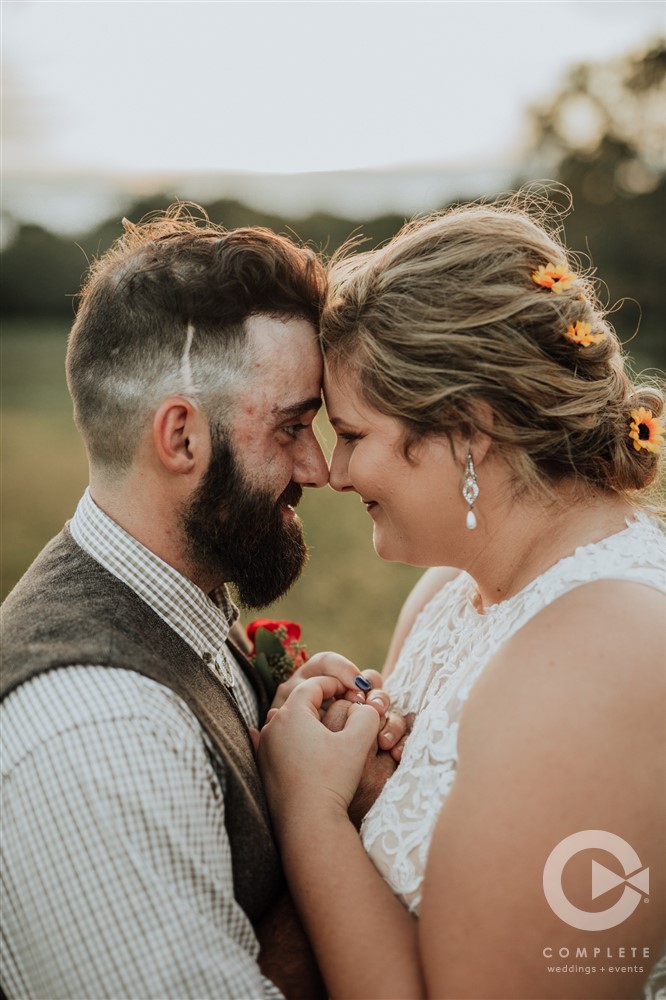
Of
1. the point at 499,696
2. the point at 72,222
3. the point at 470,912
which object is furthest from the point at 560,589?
the point at 72,222

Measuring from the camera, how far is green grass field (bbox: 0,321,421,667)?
10312mm

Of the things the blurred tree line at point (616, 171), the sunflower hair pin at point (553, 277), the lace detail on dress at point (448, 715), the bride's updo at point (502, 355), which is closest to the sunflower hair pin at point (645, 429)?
the bride's updo at point (502, 355)

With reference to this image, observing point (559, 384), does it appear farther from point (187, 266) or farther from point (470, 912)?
point (470, 912)

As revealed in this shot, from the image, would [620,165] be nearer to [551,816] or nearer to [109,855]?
[551,816]

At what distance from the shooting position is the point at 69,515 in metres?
15.1

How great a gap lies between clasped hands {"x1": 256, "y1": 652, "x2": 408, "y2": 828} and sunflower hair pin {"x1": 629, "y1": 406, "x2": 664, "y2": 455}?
3.69 ft

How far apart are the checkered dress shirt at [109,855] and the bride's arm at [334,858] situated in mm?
231

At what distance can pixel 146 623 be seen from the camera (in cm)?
248

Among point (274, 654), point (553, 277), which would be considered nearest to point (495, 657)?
point (553, 277)

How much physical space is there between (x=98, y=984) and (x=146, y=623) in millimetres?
874

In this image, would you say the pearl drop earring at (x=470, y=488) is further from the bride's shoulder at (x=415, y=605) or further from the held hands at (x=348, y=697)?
the bride's shoulder at (x=415, y=605)

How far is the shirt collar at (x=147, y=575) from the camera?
2625mm

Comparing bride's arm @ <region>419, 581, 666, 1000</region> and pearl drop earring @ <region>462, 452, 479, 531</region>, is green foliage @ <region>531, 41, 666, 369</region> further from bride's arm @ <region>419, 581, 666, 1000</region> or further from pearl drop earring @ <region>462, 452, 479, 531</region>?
bride's arm @ <region>419, 581, 666, 1000</region>

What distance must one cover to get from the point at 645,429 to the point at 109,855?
6.37 feet
